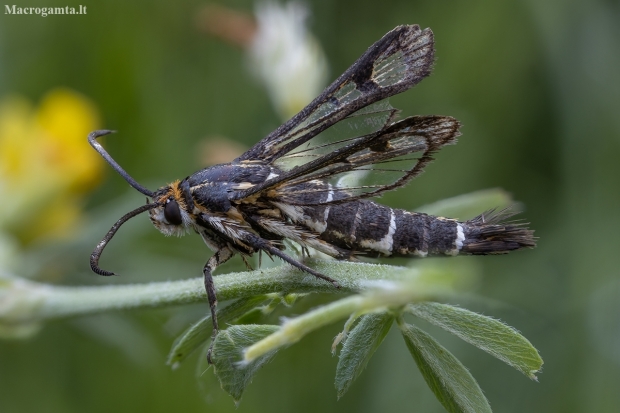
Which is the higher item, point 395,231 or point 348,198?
point 348,198

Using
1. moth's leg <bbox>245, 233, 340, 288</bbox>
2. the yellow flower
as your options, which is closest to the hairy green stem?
moth's leg <bbox>245, 233, 340, 288</bbox>

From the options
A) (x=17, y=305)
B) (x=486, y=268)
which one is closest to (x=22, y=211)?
(x=17, y=305)

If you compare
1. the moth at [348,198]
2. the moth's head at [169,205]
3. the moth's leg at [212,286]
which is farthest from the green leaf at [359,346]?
the moth's head at [169,205]

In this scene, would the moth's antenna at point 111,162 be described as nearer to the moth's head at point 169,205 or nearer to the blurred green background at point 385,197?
the moth's head at point 169,205

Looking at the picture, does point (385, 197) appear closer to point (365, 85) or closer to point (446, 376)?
point (365, 85)

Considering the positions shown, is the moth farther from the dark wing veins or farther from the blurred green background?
the blurred green background

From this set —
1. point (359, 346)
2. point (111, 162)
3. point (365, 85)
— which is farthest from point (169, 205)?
point (359, 346)

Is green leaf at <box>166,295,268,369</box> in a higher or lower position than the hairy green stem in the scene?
lower

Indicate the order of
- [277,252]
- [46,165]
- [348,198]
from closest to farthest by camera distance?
1. [277,252]
2. [348,198]
3. [46,165]
